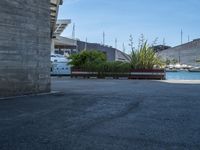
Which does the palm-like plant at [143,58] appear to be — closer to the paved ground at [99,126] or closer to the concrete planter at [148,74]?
the concrete planter at [148,74]

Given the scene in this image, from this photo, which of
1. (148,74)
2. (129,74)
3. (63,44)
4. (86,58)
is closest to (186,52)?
(63,44)

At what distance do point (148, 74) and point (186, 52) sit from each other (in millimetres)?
58792

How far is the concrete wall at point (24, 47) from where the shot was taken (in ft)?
39.7

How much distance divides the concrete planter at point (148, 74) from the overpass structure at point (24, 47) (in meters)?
16.2

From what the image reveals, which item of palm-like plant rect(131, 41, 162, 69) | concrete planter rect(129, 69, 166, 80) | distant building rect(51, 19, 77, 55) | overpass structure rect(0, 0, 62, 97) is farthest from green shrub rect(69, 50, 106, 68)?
distant building rect(51, 19, 77, 55)

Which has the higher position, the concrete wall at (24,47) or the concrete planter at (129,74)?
the concrete wall at (24,47)

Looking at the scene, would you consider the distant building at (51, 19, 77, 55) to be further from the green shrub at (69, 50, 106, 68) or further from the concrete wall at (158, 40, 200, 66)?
the green shrub at (69, 50, 106, 68)

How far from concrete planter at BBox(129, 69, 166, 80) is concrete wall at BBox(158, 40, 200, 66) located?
5382 cm

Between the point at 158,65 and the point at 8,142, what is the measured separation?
2721 cm

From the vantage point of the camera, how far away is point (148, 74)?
29.5 m

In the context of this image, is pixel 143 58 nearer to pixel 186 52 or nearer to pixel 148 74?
pixel 148 74

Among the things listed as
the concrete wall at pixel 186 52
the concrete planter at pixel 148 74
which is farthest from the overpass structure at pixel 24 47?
the concrete wall at pixel 186 52

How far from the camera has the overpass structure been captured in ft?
39.7

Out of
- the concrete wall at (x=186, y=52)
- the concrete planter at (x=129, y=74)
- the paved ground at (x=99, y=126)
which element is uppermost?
the concrete wall at (x=186, y=52)
